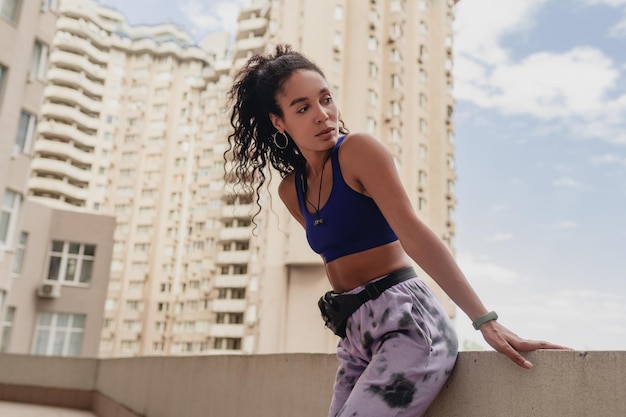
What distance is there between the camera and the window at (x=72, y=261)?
24078 millimetres

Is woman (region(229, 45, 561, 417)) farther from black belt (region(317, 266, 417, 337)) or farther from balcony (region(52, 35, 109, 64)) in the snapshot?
balcony (region(52, 35, 109, 64))

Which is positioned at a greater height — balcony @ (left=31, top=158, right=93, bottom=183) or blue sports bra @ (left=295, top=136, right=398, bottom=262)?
balcony @ (left=31, top=158, right=93, bottom=183)

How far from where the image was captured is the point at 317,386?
2969mm

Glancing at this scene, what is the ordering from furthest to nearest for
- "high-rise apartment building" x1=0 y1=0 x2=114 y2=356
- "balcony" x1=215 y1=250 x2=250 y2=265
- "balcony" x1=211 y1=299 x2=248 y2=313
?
"balcony" x1=215 y1=250 x2=250 y2=265 < "balcony" x1=211 y1=299 x2=248 y2=313 < "high-rise apartment building" x1=0 y1=0 x2=114 y2=356

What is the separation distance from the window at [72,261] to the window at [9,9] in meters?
10.5

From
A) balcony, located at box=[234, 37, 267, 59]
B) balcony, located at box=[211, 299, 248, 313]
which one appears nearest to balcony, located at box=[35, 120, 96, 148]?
balcony, located at box=[234, 37, 267, 59]

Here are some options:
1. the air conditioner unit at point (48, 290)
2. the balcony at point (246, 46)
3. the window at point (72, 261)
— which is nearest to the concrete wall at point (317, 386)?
the air conditioner unit at point (48, 290)

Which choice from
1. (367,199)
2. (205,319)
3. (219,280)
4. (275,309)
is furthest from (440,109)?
(367,199)

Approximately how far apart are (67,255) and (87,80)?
1914 inches

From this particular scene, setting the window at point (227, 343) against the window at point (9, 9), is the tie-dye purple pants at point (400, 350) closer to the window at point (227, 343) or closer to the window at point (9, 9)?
the window at point (9, 9)

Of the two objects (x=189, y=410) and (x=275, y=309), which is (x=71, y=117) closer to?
(x=275, y=309)

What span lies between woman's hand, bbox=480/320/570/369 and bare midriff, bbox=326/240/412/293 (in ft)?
1.00

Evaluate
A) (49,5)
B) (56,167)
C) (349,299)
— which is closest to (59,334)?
(49,5)

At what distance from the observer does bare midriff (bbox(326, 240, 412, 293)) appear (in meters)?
1.78
